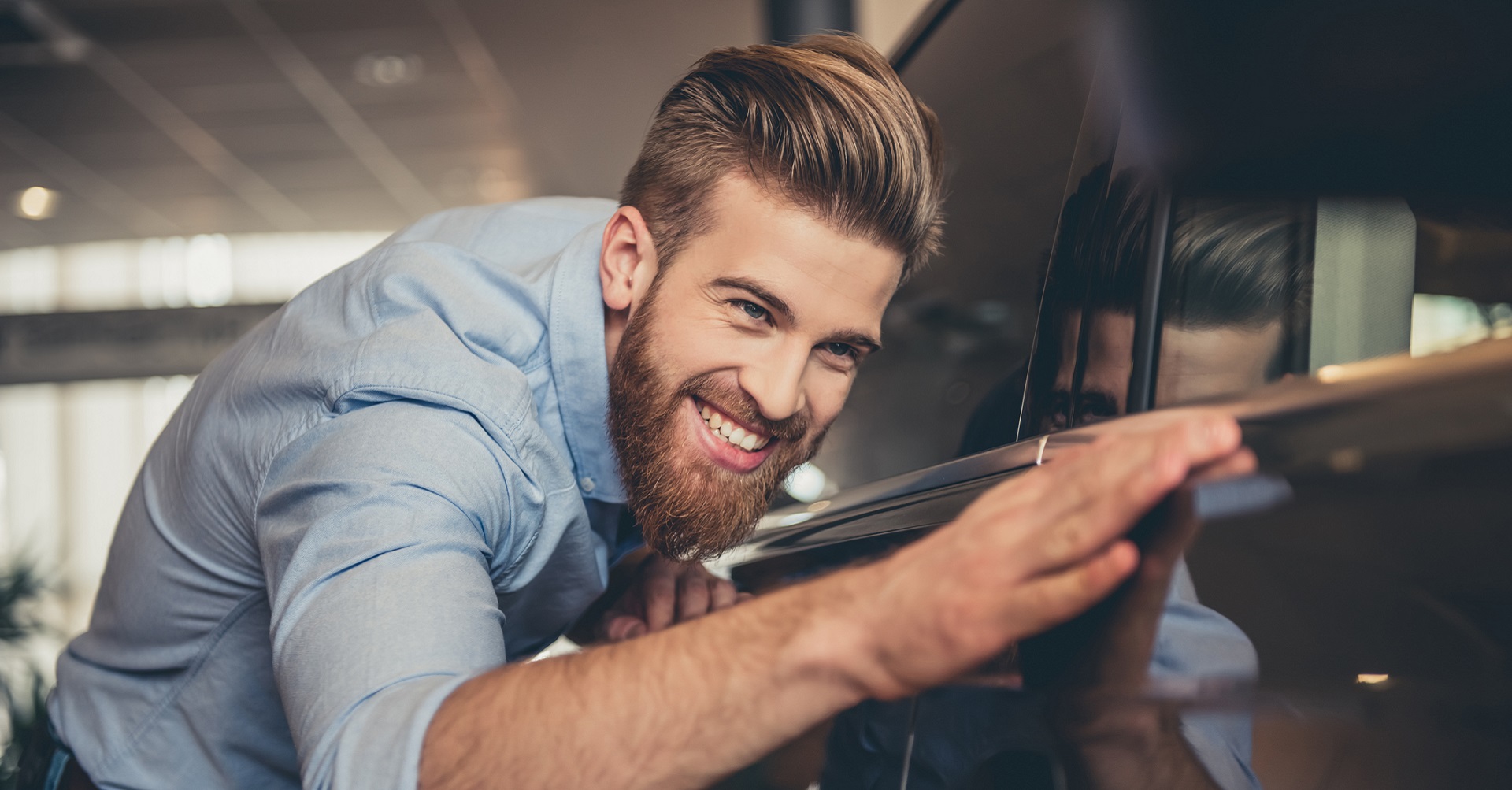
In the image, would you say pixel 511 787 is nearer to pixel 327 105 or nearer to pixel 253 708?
pixel 253 708

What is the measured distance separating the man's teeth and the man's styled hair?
0.73ft

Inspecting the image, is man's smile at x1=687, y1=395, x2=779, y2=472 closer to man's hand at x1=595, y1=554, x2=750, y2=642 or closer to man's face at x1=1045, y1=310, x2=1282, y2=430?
man's hand at x1=595, y1=554, x2=750, y2=642

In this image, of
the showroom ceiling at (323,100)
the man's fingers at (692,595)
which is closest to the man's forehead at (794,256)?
the man's fingers at (692,595)

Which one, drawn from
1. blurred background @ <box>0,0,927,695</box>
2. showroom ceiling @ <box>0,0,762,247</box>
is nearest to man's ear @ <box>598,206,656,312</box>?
blurred background @ <box>0,0,927,695</box>

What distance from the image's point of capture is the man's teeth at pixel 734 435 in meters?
1.16

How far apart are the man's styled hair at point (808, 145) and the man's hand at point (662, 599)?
405 mm

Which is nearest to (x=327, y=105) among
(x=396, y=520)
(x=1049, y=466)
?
(x=396, y=520)

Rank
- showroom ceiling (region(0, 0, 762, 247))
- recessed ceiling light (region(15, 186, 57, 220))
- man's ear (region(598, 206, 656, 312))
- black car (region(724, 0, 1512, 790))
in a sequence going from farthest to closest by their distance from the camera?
recessed ceiling light (region(15, 186, 57, 220))
showroom ceiling (region(0, 0, 762, 247))
man's ear (region(598, 206, 656, 312))
black car (region(724, 0, 1512, 790))

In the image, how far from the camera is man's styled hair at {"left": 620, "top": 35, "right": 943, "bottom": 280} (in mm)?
1180

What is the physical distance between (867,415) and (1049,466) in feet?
2.14

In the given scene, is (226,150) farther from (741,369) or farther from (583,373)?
(741,369)

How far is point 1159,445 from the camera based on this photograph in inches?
18.2

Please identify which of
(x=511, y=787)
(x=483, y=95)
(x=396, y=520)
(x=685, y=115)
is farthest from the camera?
(x=483, y=95)

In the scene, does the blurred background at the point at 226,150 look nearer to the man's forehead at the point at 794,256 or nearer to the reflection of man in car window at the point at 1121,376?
the man's forehead at the point at 794,256
